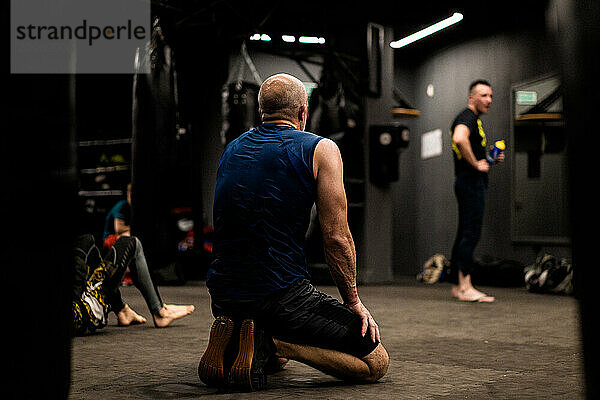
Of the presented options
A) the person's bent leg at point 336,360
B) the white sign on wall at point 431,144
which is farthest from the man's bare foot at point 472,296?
the white sign on wall at point 431,144

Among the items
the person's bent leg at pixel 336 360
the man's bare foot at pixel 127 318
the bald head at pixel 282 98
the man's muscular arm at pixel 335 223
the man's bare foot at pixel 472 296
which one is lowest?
the man's bare foot at pixel 472 296

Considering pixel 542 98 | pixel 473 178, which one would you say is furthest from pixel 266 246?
pixel 542 98

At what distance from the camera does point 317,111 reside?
30.0 feet

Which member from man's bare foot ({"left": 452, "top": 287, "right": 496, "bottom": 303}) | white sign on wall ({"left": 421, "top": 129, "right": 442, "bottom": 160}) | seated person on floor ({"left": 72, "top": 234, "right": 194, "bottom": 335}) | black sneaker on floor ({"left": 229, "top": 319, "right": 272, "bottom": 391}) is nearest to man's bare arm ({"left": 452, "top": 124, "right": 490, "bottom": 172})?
man's bare foot ({"left": 452, "top": 287, "right": 496, "bottom": 303})

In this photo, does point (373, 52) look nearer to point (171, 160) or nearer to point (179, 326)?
point (171, 160)

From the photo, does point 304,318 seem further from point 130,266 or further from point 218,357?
point 130,266

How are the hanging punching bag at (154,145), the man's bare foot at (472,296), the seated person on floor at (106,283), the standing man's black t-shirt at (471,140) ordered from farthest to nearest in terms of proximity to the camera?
the hanging punching bag at (154,145) < the man's bare foot at (472,296) < the standing man's black t-shirt at (471,140) < the seated person on floor at (106,283)

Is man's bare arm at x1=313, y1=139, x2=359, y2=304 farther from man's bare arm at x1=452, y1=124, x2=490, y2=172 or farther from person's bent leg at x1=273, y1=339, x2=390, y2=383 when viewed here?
man's bare arm at x1=452, y1=124, x2=490, y2=172

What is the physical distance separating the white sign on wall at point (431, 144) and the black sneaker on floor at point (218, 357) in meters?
9.02

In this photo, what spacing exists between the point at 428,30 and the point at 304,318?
27.6 feet

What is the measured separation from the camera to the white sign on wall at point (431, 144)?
11.5 metres

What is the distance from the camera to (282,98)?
2996 millimetres

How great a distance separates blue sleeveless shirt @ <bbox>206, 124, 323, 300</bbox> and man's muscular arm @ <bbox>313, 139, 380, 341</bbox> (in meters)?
0.05

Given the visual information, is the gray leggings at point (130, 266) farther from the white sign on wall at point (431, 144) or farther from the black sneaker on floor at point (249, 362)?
the white sign on wall at point (431, 144)
